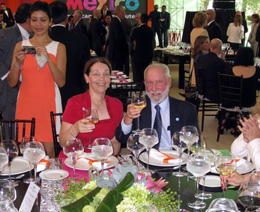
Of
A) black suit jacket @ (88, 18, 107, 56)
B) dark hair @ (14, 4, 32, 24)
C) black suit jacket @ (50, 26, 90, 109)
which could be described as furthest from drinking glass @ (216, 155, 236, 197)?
black suit jacket @ (88, 18, 107, 56)

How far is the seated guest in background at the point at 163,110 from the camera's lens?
3.12 m

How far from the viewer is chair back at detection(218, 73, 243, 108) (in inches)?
211

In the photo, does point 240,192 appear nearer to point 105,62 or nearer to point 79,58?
point 105,62

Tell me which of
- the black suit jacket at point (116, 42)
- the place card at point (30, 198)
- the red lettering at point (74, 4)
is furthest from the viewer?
the red lettering at point (74, 4)

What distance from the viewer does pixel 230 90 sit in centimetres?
550

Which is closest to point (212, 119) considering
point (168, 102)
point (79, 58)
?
point (79, 58)

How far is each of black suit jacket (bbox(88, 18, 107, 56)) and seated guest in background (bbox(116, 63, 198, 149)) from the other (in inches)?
304

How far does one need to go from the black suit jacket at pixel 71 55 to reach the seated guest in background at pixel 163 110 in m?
1.32

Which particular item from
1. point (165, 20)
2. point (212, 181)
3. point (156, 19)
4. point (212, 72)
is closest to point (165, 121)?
point (212, 181)

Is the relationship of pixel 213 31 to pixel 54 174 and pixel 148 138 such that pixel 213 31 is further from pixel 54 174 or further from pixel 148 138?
pixel 54 174

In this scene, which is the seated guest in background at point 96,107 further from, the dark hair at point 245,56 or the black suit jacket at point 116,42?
the black suit jacket at point 116,42

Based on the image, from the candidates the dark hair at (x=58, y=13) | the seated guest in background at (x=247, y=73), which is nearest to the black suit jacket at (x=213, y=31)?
the seated guest in background at (x=247, y=73)

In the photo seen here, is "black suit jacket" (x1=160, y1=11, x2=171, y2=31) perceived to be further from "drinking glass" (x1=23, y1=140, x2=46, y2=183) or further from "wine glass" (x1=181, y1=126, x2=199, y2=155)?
"drinking glass" (x1=23, y1=140, x2=46, y2=183)

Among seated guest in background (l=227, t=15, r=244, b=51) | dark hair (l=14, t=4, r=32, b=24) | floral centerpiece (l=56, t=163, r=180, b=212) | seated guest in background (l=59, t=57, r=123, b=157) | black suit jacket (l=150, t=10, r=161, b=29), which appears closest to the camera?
floral centerpiece (l=56, t=163, r=180, b=212)
